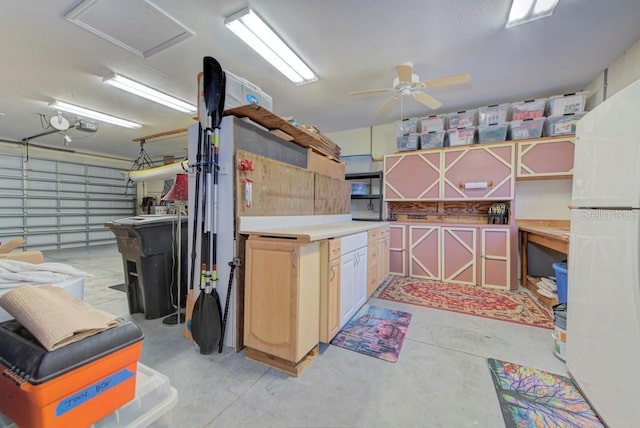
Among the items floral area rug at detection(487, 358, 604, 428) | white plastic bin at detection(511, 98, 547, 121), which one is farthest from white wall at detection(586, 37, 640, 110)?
floral area rug at detection(487, 358, 604, 428)

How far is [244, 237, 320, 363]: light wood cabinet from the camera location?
2.00m

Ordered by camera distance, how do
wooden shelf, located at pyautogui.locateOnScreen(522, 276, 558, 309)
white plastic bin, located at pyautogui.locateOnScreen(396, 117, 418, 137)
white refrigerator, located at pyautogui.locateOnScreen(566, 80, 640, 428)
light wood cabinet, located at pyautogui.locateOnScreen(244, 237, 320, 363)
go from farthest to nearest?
white plastic bin, located at pyautogui.locateOnScreen(396, 117, 418, 137)
wooden shelf, located at pyautogui.locateOnScreen(522, 276, 558, 309)
light wood cabinet, located at pyautogui.locateOnScreen(244, 237, 320, 363)
white refrigerator, located at pyautogui.locateOnScreen(566, 80, 640, 428)

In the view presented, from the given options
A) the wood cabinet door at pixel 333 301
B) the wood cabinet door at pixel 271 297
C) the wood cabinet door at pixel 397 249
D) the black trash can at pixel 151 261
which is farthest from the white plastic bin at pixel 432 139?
the black trash can at pixel 151 261

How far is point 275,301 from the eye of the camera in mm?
2092

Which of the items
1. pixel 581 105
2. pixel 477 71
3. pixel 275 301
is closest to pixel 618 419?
pixel 275 301

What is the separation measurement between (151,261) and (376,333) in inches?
102

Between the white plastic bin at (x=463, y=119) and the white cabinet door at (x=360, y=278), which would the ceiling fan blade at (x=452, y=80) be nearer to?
the white plastic bin at (x=463, y=119)

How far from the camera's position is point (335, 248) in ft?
7.94

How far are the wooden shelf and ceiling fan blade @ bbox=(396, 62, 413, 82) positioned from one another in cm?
330

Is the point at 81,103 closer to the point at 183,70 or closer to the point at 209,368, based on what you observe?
the point at 183,70

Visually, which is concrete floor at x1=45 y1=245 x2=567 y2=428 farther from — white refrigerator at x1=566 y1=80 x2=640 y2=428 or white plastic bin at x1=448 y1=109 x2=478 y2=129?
white plastic bin at x1=448 y1=109 x2=478 y2=129

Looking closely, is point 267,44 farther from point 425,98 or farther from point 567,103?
point 567,103

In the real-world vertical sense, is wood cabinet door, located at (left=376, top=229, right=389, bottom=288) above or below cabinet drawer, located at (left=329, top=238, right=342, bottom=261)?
below

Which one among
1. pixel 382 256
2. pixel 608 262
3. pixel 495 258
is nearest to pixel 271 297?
pixel 608 262
